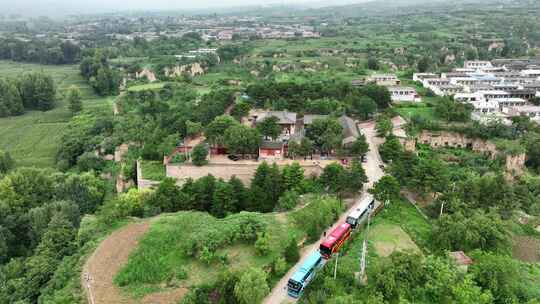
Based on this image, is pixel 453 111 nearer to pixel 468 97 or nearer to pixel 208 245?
pixel 468 97

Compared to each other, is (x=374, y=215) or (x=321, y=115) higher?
(x=321, y=115)

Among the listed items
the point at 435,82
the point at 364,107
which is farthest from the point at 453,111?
the point at 435,82

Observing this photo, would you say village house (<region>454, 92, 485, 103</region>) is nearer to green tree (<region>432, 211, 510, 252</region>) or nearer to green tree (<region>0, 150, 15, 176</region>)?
green tree (<region>432, 211, 510, 252</region>)

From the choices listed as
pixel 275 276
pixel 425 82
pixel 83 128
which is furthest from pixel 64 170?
pixel 425 82

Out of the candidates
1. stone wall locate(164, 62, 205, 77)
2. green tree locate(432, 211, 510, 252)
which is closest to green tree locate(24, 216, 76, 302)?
green tree locate(432, 211, 510, 252)

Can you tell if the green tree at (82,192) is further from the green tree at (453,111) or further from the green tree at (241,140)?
the green tree at (453,111)

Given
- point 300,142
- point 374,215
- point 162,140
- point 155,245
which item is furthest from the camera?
point 162,140

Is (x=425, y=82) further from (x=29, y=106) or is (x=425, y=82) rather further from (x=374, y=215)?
(x=29, y=106)
